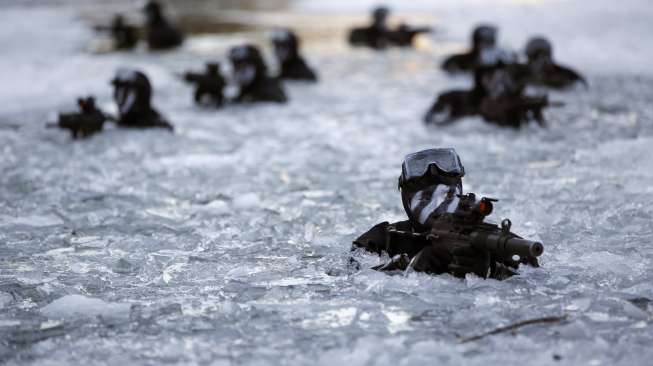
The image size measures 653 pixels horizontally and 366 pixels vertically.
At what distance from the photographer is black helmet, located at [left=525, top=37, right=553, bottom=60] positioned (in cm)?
1395

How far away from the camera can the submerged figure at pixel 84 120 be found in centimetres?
1084

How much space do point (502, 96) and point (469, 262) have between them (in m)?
6.20

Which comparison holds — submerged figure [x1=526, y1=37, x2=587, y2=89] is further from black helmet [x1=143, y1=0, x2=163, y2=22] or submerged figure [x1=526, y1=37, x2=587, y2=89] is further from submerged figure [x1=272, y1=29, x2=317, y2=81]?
black helmet [x1=143, y1=0, x2=163, y2=22]

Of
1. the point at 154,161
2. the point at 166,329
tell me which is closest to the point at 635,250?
the point at 166,329

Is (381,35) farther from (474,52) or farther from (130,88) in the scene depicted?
(130,88)

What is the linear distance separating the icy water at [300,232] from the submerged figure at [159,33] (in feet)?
19.7

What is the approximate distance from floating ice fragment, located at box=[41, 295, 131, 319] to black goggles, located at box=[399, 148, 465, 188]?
204cm

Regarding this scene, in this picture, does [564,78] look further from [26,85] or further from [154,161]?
[26,85]

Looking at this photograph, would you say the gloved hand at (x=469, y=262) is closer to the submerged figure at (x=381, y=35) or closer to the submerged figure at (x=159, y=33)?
the submerged figure at (x=381, y=35)

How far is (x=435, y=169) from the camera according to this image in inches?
223

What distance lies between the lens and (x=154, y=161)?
979 centimetres

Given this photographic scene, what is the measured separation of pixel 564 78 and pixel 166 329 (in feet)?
34.8

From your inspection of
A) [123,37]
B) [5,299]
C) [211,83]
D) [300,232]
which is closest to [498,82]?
[211,83]

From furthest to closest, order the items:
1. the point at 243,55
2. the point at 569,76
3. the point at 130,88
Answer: the point at 569,76, the point at 243,55, the point at 130,88
